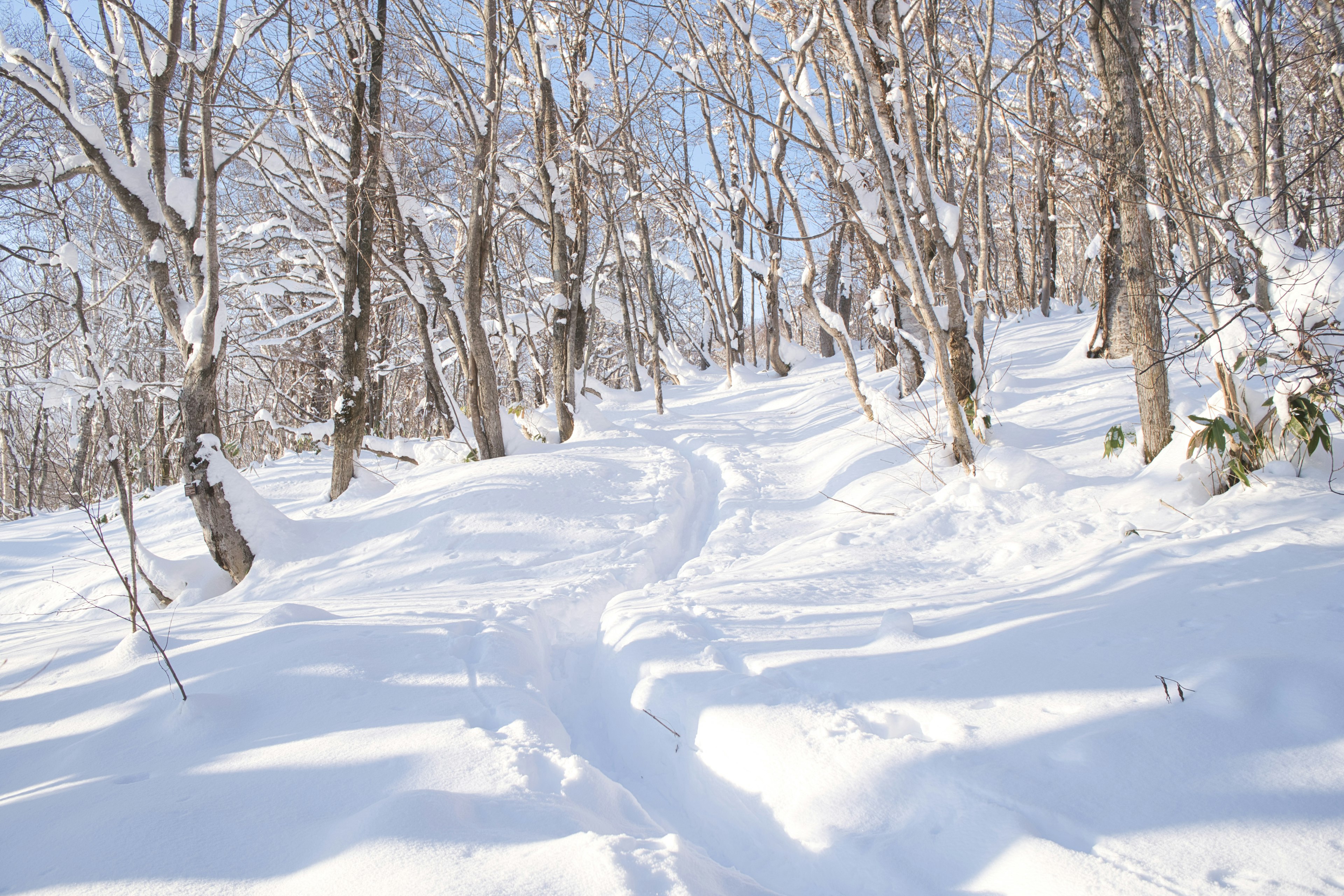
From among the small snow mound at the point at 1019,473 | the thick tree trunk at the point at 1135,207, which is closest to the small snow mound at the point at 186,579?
the small snow mound at the point at 1019,473

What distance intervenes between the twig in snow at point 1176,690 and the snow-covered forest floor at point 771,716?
0.02m

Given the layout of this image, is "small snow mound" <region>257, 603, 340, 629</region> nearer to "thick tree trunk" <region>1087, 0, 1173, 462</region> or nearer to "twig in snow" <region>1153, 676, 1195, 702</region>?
"twig in snow" <region>1153, 676, 1195, 702</region>

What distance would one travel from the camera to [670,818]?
6.75 ft

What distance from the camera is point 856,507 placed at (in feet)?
14.9

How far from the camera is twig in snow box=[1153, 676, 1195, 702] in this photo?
71.9 inches

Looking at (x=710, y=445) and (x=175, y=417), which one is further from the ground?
(x=175, y=417)

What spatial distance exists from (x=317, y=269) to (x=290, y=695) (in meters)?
10.3

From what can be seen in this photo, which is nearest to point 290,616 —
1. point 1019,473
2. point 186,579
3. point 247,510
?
point 247,510

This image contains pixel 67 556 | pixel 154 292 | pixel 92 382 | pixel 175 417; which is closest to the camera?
pixel 154 292

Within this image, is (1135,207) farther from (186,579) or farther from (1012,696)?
(186,579)

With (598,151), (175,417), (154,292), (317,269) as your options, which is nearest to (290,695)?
(154,292)

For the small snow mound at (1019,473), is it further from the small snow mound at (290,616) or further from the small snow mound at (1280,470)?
the small snow mound at (290,616)

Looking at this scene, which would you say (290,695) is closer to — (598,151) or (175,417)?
(598,151)

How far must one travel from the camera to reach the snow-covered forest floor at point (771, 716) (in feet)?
4.84
